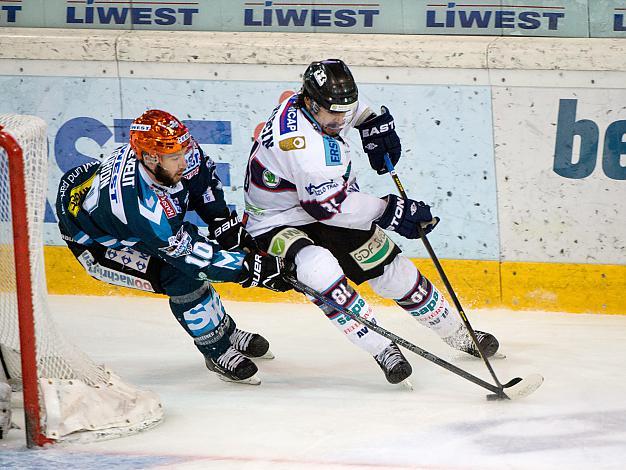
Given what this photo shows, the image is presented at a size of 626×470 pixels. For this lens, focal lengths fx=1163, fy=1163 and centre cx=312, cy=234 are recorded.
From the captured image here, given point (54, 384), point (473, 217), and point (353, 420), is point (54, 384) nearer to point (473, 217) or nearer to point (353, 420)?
point (353, 420)

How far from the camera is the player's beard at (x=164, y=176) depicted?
12.4ft

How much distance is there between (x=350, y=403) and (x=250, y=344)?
0.73 m

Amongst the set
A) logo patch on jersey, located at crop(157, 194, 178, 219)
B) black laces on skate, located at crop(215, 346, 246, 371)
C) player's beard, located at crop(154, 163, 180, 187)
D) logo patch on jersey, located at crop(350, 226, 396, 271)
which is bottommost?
black laces on skate, located at crop(215, 346, 246, 371)

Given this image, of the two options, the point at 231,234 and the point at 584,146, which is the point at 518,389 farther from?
the point at 584,146

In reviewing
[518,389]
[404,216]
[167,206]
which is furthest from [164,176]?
[518,389]

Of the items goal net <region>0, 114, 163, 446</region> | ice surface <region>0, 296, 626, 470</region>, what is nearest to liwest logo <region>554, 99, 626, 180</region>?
ice surface <region>0, 296, 626, 470</region>

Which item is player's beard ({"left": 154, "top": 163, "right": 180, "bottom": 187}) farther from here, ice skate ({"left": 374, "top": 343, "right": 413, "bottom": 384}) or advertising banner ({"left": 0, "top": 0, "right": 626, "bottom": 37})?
advertising banner ({"left": 0, "top": 0, "right": 626, "bottom": 37})

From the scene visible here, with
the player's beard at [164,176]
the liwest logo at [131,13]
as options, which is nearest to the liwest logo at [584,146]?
the liwest logo at [131,13]

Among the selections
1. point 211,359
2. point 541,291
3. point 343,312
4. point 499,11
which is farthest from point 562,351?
point 499,11

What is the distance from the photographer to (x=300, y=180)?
3.96 metres

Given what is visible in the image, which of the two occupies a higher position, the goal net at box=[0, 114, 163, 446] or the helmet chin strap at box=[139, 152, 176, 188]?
the helmet chin strap at box=[139, 152, 176, 188]

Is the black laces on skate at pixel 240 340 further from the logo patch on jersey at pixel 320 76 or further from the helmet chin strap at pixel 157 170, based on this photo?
the logo patch on jersey at pixel 320 76

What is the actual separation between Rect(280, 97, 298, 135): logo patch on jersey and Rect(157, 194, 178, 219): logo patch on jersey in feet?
1.49

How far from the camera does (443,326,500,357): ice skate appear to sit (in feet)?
14.4
